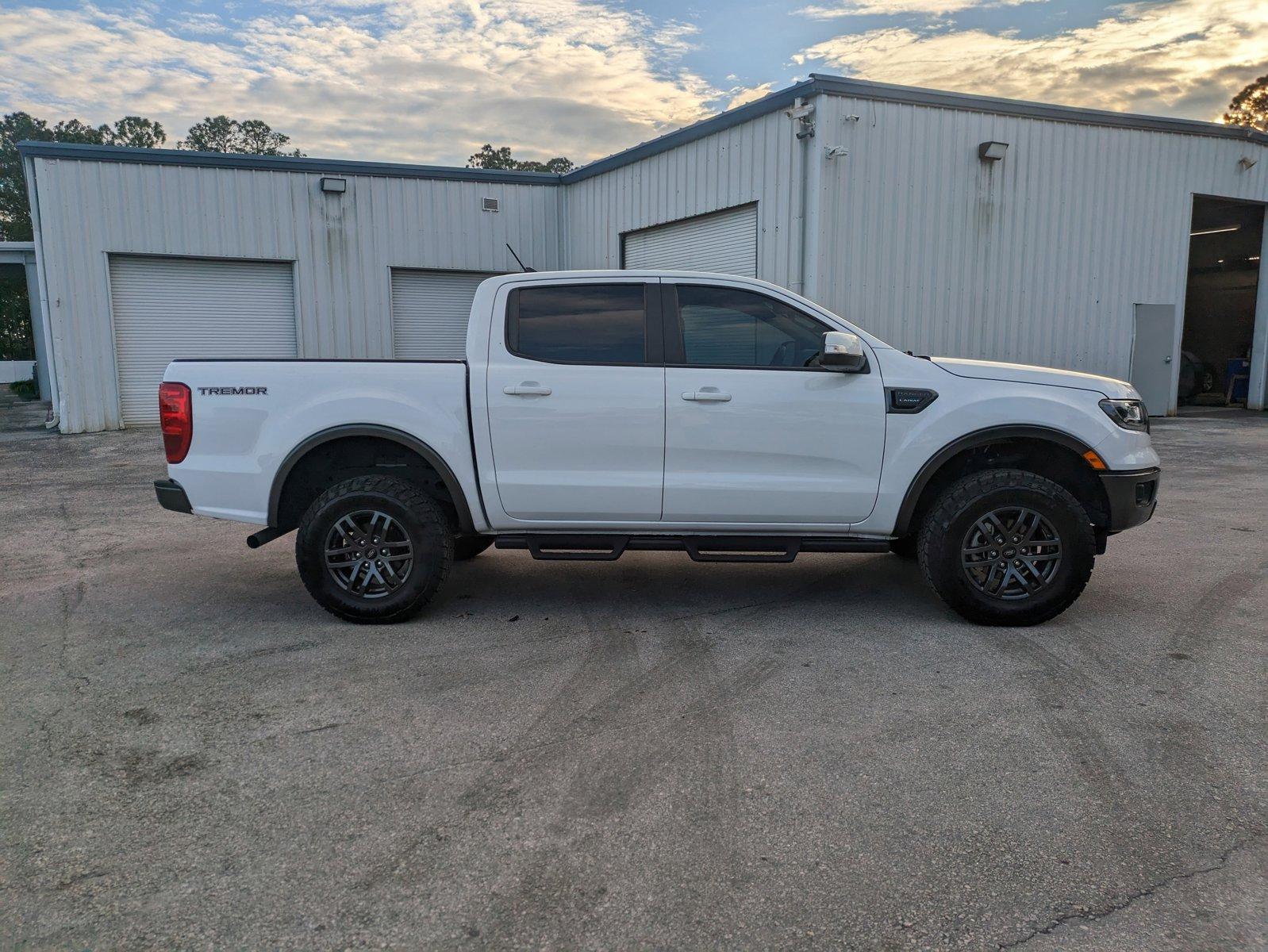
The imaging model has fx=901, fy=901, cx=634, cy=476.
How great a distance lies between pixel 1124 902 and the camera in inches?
98.3

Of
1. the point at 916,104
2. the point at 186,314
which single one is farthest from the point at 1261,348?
the point at 186,314

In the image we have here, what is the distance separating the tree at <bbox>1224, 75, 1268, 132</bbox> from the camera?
49.4 m

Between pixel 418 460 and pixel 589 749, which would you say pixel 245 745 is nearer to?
pixel 589 749

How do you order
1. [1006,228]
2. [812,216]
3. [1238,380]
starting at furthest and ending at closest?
[1238,380] < [1006,228] < [812,216]

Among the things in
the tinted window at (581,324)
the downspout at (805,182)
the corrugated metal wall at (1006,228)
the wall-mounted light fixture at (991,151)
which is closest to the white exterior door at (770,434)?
the tinted window at (581,324)

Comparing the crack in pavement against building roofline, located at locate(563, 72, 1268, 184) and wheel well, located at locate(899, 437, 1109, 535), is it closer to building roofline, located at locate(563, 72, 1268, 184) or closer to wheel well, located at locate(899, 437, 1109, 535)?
wheel well, located at locate(899, 437, 1109, 535)

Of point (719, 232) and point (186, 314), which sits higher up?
point (719, 232)

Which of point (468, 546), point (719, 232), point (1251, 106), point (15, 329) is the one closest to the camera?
point (468, 546)

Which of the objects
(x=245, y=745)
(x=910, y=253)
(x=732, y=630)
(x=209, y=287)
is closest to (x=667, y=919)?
(x=245, y=745)

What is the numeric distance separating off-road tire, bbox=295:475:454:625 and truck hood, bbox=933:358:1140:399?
9.71 feet

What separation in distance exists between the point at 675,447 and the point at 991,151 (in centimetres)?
1133

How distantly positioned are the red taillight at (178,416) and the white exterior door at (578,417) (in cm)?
167

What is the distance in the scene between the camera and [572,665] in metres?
4.39

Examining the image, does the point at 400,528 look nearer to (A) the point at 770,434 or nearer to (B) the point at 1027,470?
(A) the point at 770,434
